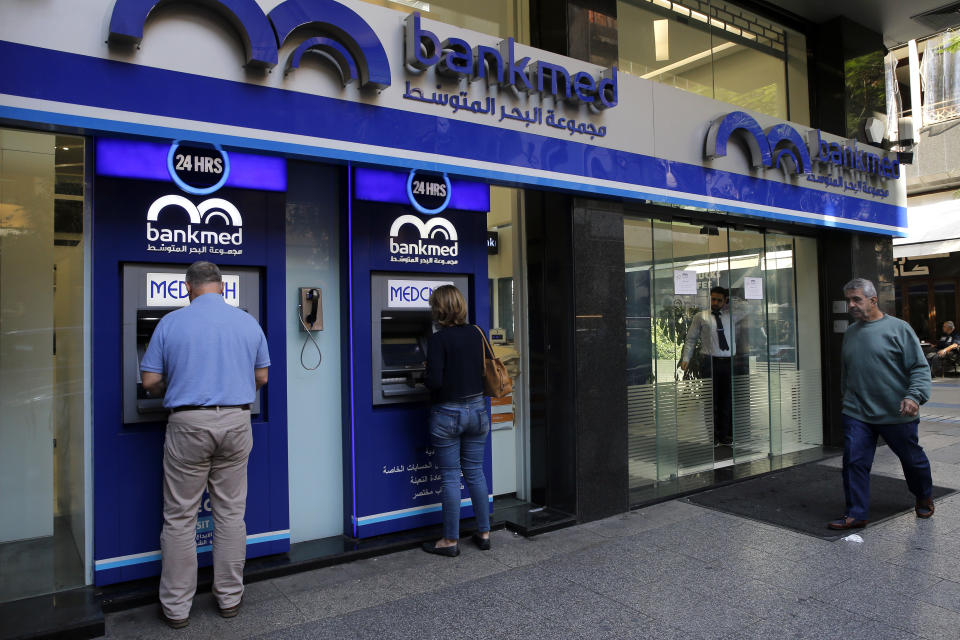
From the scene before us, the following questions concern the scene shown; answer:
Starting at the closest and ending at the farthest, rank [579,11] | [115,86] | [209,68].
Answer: [115,86] → [209,68] → [579,11]

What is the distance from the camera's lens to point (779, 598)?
3469 millimetres

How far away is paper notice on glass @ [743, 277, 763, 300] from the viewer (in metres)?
6.76

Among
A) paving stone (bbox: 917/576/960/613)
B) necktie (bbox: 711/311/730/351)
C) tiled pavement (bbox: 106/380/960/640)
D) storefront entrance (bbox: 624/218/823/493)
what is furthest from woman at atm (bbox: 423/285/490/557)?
necktie (bbox: 711/311/730/351)

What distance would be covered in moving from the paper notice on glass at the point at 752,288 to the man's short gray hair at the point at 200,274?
5.37 m

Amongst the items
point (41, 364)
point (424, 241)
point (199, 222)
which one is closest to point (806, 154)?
point (424, 241)

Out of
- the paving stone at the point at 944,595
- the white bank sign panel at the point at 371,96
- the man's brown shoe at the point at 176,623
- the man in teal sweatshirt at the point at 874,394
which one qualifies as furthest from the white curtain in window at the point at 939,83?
the man's brown shoe at the point at 176,623

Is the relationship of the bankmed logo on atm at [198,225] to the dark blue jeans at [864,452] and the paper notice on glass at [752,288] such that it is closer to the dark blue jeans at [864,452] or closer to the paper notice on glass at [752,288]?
the dark blue jeans at [864,452]

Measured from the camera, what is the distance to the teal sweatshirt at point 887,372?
14.6ft

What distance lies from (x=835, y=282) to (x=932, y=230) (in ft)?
29.2

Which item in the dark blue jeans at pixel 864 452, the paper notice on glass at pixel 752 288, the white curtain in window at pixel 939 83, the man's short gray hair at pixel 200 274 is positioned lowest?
the dark blue jeans at pixel 864 452

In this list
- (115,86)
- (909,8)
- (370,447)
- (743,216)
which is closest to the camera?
(115,86)

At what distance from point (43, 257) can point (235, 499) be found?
1822 millimetres

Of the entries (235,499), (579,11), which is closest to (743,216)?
(579,11)

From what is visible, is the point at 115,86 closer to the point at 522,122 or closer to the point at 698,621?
the point at 522,122
